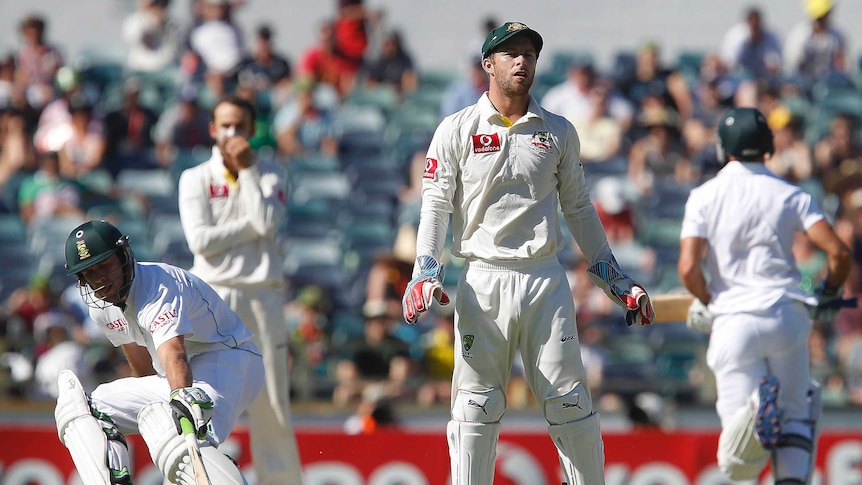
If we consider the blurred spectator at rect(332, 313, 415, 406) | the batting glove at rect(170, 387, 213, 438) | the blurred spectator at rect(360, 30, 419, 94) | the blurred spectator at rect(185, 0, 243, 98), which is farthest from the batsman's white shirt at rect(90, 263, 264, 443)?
the blurred spectator at rect(360, 30, 419, 94)

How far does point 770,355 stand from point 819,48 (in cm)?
864

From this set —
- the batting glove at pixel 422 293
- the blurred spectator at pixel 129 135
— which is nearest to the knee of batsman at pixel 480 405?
the batting glove at pixel 422 293

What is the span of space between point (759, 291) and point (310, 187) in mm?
6630

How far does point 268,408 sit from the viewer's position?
714 cm

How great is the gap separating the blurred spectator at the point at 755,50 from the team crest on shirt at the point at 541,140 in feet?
29.6

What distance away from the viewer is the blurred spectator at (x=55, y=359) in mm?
9695

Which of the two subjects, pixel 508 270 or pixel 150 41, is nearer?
pixel 508 270

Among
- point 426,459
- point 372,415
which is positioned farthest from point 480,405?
point 372,415

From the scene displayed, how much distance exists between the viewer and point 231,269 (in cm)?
719

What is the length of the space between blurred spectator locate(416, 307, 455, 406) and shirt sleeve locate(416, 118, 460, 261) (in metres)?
4.30

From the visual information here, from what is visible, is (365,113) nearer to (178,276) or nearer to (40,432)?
(40,432)

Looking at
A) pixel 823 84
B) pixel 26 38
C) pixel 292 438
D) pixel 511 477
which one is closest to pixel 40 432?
pixel 292 438

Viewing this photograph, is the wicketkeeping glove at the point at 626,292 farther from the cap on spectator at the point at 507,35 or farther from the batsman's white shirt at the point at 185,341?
the batsman's white shirt at the point at 185,341

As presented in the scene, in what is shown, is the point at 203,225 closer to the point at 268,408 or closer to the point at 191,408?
the point at 268,408
